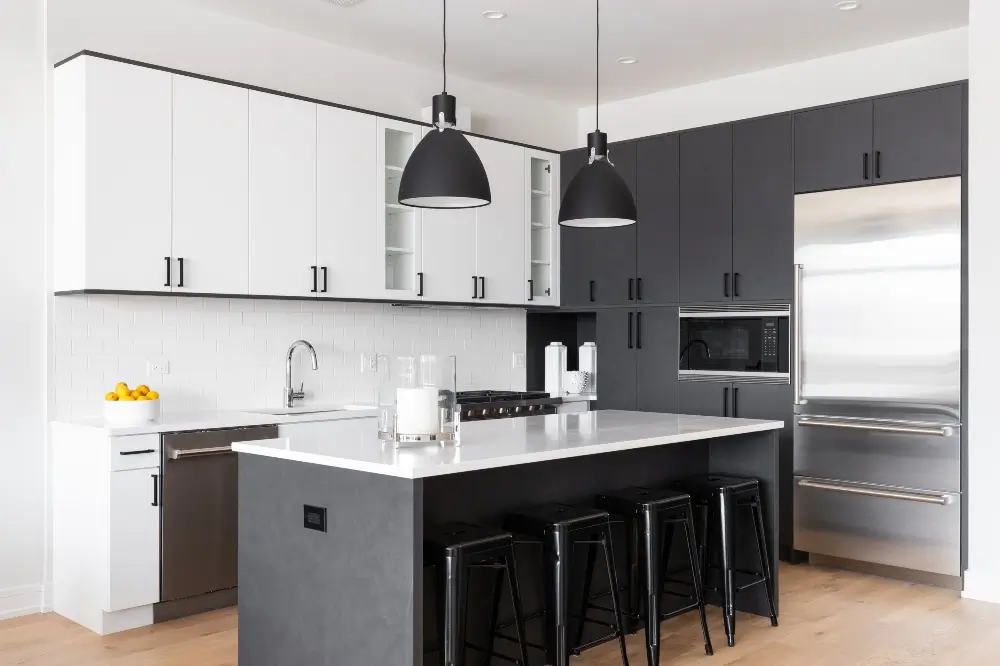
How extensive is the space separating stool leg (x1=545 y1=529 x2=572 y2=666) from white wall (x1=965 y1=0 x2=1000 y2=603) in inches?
95.9

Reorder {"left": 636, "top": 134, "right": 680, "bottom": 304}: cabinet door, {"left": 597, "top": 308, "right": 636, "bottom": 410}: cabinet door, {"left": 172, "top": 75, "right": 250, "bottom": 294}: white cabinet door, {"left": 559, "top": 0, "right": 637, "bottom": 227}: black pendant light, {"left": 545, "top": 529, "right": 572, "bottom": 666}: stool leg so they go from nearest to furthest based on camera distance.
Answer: {"left": 545, "top": 529, "right": 572, "bottom": 666}: stool leg < {"left": 559, "top": 0, "right": 637, "bottom": 227}: black pendant light < {"left": 172, "top": 75, "right": 250, "bottom": 294}: white cabinet door < {"left": 636, "top": 134, "right": 680, "bottom": 304}: cabinet door < {"left": 597, "top": 308, "right": 636, "bottom": 410}: cabinet door

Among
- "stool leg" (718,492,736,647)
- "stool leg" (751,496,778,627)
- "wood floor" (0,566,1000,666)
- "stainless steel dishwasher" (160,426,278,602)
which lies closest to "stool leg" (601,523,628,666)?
"wood floor" (0,566,1000,666)

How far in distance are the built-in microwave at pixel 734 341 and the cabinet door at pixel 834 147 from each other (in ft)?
2.45

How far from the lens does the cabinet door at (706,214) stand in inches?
218

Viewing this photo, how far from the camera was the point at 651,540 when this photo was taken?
350 cm

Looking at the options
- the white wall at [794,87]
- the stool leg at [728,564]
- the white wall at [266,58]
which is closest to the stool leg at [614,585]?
the stool leg at [728,564]

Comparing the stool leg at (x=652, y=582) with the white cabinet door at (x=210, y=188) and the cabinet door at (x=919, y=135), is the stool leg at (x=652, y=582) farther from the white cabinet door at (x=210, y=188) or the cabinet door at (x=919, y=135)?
the cabinet door at (x=919, y=135)

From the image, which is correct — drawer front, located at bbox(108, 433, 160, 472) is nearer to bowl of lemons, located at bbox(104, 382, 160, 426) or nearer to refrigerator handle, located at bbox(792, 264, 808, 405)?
bowl of lemons, located at bbox(104, 382, 160, 426)

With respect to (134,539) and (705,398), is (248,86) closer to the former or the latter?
(134,539)

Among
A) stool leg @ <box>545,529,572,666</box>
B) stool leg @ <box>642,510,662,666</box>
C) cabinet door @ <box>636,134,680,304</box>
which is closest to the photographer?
stool leg @ <box>545,529,572,666</box>

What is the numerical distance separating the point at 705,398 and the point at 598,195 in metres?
2.24

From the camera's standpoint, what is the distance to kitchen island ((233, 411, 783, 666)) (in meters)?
2.69

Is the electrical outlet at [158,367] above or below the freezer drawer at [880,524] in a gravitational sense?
above

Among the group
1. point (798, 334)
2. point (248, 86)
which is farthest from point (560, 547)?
point (248, 86)
